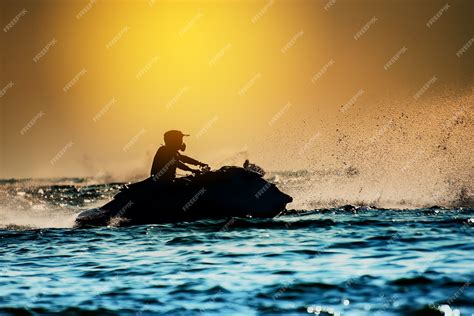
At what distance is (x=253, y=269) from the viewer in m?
10.6

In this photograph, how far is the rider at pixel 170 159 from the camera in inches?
781

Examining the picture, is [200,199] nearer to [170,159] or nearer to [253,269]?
[170,159]

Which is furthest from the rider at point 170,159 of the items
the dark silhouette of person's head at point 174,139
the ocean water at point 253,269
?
the ocean water at point 253,269

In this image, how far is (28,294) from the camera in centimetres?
946

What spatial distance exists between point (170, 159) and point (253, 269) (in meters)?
9.77

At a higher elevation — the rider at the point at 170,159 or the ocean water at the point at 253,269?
the rider at the point at 170,159

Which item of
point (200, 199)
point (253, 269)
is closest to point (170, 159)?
point (200, 199)

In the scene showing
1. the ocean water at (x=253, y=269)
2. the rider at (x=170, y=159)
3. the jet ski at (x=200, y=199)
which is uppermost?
the rider at (x=170, y=159)

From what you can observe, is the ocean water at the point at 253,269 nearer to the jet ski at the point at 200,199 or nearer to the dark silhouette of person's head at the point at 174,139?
the jet ski at the point at 200,199

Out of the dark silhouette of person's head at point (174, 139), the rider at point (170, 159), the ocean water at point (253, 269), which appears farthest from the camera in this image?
the dark silhouette of person's head at point (174, 139)

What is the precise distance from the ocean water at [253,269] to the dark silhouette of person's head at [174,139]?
138 inches

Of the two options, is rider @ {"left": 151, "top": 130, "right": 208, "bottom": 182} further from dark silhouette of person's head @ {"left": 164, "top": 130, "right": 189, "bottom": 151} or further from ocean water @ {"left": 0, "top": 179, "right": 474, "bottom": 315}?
ocean water @ {"left": 0, "top": 179, "right": 474, "bottom": 315}

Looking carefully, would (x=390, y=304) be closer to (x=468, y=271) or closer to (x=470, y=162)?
(x=468, y=271)

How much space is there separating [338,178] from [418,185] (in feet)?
13.7
